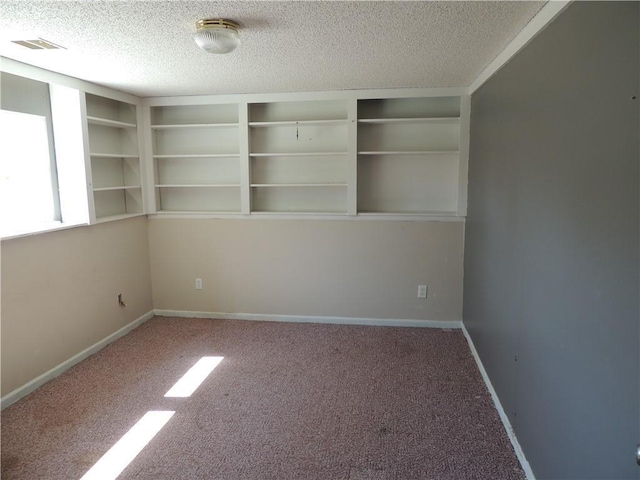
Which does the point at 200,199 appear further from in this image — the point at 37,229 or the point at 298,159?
the point at 37,229

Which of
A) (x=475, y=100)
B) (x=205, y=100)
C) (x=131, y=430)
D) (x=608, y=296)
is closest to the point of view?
(x=608, y=296)

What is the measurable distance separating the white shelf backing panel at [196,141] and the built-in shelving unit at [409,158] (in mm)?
1296

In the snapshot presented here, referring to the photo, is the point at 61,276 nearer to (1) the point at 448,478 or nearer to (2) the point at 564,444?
(1) the point at 448,478

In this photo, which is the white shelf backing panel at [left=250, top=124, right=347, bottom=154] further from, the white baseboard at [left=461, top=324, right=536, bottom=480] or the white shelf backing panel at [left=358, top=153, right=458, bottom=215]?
the white baseboard at [left=461, top=324, right=536, bottom=480]

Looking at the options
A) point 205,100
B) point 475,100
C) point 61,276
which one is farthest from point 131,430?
point 475,100

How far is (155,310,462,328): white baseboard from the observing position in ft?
12.6

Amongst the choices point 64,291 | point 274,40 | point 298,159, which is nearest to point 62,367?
point 64,291

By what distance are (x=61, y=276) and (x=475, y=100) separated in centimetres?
349

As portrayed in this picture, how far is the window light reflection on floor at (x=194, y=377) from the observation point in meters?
2.71

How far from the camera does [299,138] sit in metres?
3.94

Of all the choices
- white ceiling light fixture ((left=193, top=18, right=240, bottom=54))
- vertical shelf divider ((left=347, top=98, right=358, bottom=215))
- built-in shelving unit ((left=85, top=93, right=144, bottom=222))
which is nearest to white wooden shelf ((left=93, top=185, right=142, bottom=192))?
built-in shelving unit ((left=85, top=93, right=144, bottom=222))

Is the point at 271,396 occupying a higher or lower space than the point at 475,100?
lower

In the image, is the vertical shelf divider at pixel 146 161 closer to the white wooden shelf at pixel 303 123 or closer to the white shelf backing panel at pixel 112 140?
the white shelf backing panel at pixel 112 140

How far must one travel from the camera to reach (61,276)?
2967 millimetres
